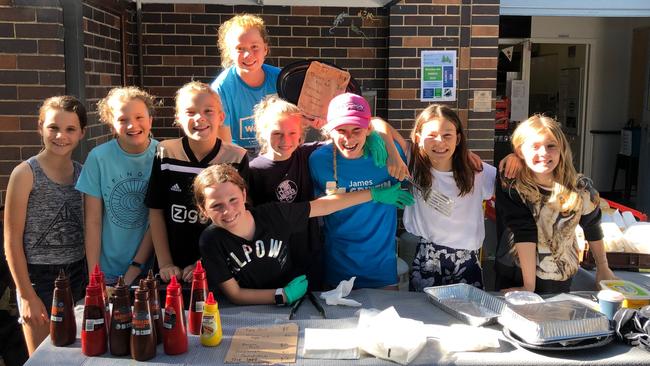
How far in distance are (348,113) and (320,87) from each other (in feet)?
2.26

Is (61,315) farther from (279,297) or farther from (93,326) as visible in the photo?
(279,297)

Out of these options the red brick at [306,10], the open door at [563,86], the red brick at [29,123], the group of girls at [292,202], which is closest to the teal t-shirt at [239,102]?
the group of girls at [292,202]

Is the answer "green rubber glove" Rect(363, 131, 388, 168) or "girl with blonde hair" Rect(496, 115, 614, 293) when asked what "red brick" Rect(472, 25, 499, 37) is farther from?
"green rubber glove" Rect(363, 131, 388, 168)

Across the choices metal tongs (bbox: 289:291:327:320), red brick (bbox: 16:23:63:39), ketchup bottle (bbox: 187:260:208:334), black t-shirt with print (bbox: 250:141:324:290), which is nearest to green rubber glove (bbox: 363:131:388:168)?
black t-shirt with print (bbox: 250:141:324:290)

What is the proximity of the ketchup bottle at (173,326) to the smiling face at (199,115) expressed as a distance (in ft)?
2.92

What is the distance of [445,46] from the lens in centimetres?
530

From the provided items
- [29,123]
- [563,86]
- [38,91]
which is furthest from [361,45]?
[563,86]

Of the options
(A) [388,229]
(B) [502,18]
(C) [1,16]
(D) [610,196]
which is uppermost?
(B) [502,18]

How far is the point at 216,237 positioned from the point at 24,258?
3.54 ft

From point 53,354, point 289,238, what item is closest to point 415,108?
point 289,238

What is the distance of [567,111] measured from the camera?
966cm

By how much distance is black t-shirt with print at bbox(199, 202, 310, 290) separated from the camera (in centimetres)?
254

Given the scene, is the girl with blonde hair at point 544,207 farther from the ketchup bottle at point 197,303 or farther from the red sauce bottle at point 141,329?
the red sauce bottle at point 141,329

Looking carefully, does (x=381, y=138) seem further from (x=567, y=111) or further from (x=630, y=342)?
(x=567, y=111)
